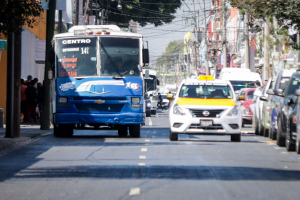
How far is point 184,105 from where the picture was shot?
647 inches

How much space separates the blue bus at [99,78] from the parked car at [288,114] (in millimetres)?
4403

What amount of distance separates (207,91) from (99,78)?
314cm

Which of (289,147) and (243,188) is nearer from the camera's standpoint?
(243,188)

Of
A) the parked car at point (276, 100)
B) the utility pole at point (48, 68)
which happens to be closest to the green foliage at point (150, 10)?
the utility pole at point (48, 68)

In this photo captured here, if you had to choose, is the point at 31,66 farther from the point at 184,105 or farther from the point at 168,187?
the point at 168,187

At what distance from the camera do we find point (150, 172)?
33.0 ft

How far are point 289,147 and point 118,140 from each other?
528cm

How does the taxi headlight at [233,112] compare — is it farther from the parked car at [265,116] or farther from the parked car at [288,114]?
the parked car at [265,116]

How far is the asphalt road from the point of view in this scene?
8.16m

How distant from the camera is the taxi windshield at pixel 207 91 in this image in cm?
1728

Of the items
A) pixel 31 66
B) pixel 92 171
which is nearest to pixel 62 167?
pixel 92 171

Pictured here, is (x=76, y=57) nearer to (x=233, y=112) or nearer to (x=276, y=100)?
(x=233, y=112)

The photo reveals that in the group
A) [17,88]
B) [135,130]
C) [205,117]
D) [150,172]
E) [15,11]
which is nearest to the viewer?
[150,172]

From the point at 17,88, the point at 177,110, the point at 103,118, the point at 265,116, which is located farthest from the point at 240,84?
the point at 17,88
